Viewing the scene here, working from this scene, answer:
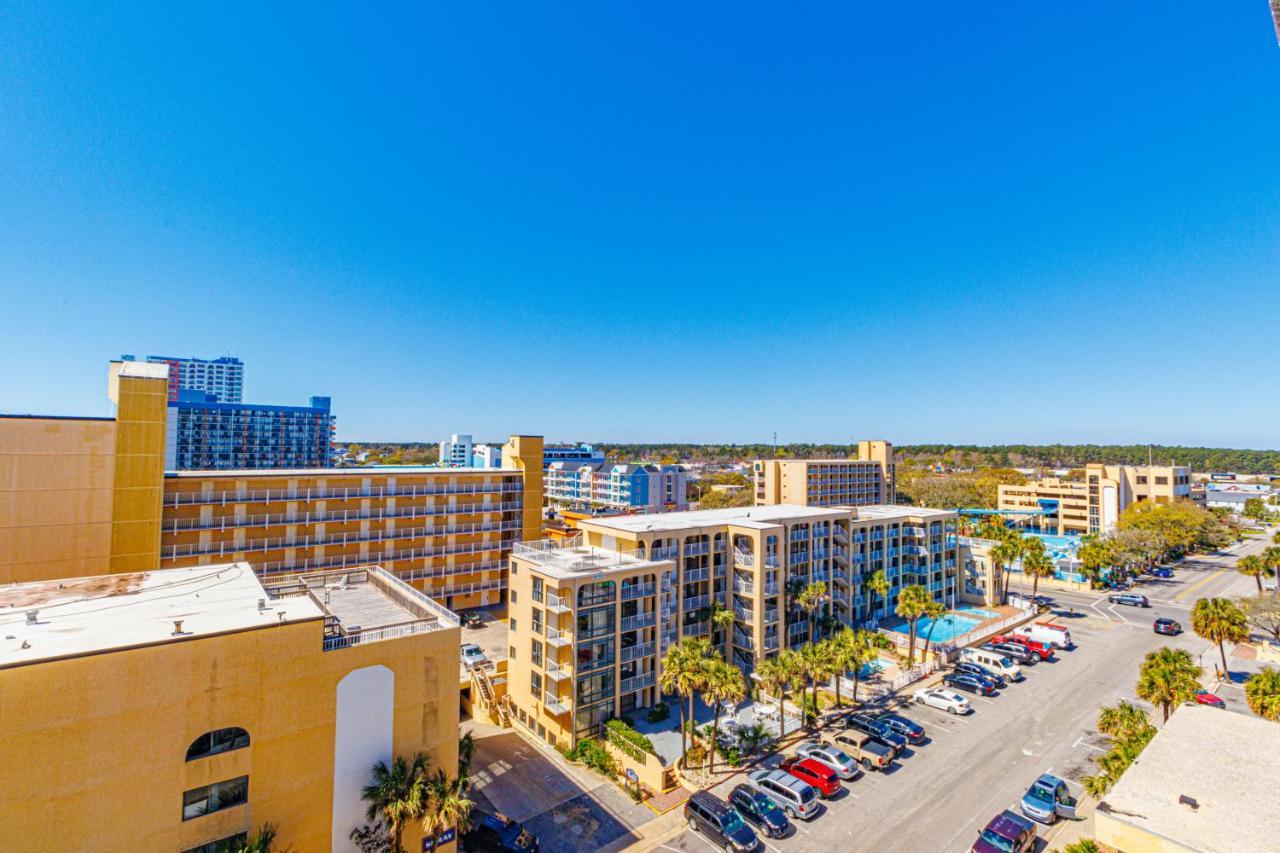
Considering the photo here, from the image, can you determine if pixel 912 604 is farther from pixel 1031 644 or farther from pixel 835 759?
pixel 835 759

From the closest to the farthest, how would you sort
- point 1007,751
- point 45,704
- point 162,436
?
point 45,704
point 1007,751
point 162,436

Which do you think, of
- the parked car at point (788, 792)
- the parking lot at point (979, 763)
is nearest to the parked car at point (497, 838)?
the parking lot at point (979, 763)

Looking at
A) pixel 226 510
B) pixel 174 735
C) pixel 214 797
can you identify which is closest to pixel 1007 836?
pixel 214 797

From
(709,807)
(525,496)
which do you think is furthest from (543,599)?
(525,496)

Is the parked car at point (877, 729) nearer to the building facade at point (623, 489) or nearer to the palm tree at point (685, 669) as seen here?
the palm tree at point (685, 669)

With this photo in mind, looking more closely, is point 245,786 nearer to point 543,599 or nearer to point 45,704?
point 45,704

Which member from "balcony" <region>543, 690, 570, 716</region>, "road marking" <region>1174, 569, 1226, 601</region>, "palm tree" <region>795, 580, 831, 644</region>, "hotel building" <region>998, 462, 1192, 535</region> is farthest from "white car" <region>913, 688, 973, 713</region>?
"hotel building" <region>998, 462, 1192, 535</region>

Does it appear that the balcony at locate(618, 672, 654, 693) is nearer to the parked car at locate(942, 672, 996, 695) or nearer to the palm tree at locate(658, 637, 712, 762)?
the palm tree at locate(658, 637, 712, 762)
